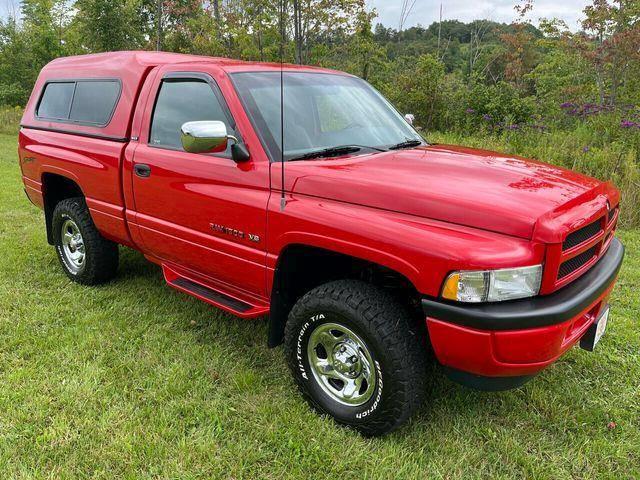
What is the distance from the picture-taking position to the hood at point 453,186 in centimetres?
211

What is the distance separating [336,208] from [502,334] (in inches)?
36.8

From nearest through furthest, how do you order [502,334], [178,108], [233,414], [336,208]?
[502,334], [336,208], [233,414], [178,108]

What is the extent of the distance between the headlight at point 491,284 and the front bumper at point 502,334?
0.04 m

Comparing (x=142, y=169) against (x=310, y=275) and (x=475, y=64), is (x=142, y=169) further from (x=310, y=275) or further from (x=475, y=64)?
(x=475, y=64)

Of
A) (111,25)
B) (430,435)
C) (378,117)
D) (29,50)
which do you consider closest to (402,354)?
(430,435)

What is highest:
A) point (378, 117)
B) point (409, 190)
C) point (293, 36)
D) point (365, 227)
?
point (293, 36)

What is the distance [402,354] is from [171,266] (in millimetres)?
1998

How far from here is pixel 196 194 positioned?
3.06 m

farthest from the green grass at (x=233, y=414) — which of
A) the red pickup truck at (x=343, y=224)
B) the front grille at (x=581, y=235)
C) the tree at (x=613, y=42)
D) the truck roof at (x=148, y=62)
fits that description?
the tree at (x=613, y=42)

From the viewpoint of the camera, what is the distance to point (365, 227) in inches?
90.0

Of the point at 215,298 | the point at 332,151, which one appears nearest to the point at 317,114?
the point at 332,151

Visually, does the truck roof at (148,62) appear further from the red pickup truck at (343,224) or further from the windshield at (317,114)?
the windshield at (317,114)

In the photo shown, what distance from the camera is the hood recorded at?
6.91ft

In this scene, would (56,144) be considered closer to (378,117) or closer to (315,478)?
(378,117)
